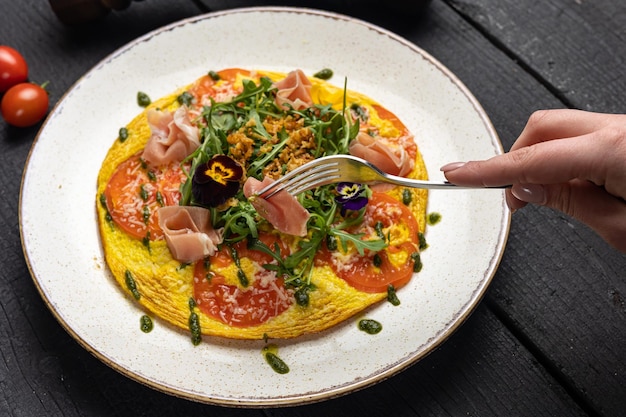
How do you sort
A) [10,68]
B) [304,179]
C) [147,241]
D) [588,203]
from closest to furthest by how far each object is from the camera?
[588,203] < [304,179] < [147,241] < [10,68]

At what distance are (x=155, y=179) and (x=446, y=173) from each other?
2.28 metres

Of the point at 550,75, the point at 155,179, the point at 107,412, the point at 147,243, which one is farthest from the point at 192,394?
the point at 550,75


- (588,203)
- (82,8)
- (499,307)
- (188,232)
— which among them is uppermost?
(588,203)

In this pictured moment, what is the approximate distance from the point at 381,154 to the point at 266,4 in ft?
7.92

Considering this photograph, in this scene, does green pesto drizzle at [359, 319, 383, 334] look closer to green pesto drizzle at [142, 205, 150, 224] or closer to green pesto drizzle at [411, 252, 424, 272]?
green pesto drizzle at [411, 252, 424, 272]

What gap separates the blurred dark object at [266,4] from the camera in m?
5.94

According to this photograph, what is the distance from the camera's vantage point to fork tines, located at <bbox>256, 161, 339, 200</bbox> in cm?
415

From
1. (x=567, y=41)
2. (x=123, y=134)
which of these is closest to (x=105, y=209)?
(x=123, y=134)

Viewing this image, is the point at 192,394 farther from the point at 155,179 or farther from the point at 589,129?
the point at 589,129

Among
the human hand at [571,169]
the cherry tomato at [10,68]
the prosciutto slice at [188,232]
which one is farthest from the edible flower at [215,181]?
the cherry tomato at [10,68]

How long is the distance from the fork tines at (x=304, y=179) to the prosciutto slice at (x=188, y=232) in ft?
1.48

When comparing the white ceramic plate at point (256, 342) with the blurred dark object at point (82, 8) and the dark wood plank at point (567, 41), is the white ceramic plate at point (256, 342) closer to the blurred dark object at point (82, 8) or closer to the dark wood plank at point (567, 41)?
the blurred dark object at point (82, 8)

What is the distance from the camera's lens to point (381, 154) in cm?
476

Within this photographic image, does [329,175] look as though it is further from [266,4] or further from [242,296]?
[266,4]
